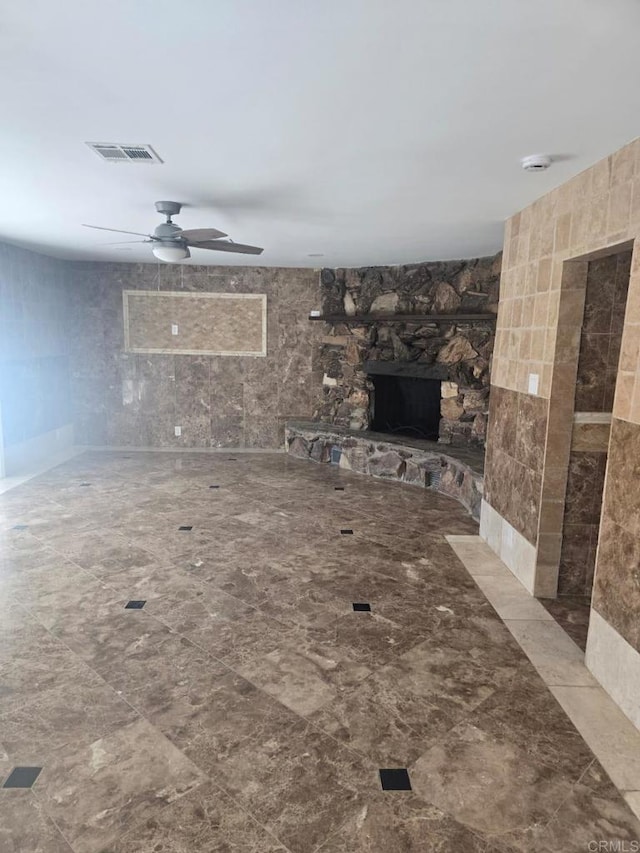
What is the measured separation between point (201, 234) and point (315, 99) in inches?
73.8

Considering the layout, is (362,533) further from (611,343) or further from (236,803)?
(236,803)

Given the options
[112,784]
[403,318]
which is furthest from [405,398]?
[112,784]

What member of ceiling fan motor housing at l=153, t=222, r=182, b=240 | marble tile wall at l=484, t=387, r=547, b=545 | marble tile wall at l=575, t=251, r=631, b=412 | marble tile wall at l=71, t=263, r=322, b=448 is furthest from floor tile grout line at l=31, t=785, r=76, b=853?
marble tile wall at l=71, t=263, r=322, b=448

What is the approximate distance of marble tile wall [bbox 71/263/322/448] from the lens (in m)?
7.26

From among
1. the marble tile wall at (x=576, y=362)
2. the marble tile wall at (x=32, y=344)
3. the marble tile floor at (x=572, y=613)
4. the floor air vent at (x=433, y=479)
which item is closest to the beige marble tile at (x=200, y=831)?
the marble tile wall at (x=576, y=362)

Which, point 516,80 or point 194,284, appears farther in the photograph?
point 194,284

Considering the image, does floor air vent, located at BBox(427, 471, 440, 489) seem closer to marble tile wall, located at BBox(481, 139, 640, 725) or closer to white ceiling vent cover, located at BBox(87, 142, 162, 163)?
marble tile wall, located at BBox(481, 139, 640, 725)

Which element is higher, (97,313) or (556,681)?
(97,313)

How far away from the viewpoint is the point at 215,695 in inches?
95.5

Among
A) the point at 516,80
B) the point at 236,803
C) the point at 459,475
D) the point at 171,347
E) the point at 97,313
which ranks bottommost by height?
the point at 236,803

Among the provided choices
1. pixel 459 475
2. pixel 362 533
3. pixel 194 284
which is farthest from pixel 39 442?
pixel 459 475

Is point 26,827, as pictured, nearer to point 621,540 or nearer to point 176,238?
point 621,540

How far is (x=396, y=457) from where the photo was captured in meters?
6.17

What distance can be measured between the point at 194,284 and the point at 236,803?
21.4ft
